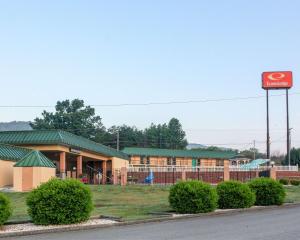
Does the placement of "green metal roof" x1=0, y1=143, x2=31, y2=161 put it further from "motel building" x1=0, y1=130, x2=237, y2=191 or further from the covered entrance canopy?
the covered entrance canopy

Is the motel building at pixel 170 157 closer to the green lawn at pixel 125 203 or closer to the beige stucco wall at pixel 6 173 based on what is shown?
the beige stucco wall at pixel 6 173

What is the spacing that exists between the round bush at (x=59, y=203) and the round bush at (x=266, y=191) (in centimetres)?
929

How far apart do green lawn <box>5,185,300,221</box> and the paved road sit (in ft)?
5.93

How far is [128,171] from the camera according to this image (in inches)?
1828

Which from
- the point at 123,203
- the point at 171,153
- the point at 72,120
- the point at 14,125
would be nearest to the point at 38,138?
the point at 123,203

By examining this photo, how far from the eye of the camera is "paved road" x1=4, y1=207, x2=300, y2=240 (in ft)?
40.4

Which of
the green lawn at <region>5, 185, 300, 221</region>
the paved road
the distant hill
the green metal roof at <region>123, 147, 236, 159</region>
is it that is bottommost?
the green lawn at <region>5, 185, 300, 221</region>

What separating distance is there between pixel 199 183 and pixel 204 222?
2.70 m

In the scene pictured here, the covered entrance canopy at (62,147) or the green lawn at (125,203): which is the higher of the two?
the covered entrance canopy at (62,147)

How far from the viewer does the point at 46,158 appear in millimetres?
31578

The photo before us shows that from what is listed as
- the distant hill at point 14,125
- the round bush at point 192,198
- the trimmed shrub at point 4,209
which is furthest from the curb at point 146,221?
the distant hill at point 14,125

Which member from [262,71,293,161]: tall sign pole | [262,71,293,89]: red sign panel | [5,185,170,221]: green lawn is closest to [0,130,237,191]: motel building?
[5,185,170,221]: green lawn

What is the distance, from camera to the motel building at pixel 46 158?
98.5 feet

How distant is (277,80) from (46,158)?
133 feet
